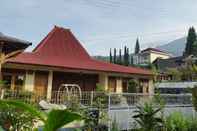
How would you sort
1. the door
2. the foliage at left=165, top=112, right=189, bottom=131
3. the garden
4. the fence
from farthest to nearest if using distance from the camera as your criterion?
the door, the fence, the foliage at left=165, top=112, right=189, bottom=131, the garden

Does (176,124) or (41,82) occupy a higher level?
(41,82)

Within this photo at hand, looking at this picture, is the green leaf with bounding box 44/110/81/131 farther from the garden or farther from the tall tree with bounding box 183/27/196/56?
the tall tree with bounding box 183/27/196/56

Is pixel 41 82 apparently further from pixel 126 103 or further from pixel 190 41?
pixel 190 41

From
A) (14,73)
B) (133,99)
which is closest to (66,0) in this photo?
(133,99)

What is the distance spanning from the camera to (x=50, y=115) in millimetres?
879

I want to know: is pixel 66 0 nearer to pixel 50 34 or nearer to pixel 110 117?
pixel 110 117

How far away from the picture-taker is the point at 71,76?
18.2 meters

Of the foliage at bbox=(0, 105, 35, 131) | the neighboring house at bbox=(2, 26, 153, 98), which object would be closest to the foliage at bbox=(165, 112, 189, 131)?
the foliage at bbox=(0, 105, 35, 131)

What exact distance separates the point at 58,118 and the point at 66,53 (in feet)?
63.2

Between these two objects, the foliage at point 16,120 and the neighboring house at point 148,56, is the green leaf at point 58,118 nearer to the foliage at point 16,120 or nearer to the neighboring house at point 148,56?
the foliage at point 16,120

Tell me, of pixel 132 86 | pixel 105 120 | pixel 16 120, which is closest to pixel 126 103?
pixel 105 120

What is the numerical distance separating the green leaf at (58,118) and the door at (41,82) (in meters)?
15.6

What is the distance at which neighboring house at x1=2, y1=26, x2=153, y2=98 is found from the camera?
15.6 m

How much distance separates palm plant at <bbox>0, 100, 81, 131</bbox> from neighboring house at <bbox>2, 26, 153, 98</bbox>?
45.4 ft
